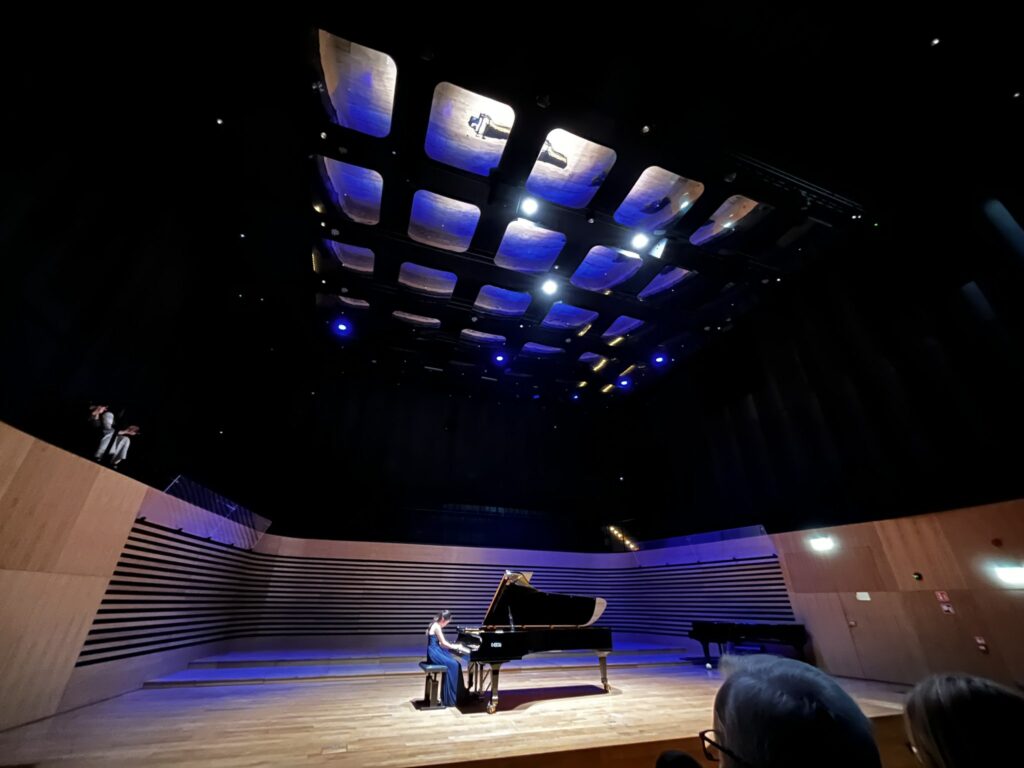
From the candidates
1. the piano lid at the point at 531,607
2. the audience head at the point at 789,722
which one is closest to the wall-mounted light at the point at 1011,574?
the piano lid at the point at 531,607

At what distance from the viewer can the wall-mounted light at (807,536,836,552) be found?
5535 mm

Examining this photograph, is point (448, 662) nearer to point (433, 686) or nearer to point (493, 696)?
point (433, 686)

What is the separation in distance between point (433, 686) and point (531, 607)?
3.97 ft

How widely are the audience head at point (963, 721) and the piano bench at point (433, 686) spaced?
3.72 meters

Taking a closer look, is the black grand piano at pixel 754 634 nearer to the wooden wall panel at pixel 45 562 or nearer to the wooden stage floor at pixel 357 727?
the wooden stage floor at pixel 357 727

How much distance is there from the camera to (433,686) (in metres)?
3.63

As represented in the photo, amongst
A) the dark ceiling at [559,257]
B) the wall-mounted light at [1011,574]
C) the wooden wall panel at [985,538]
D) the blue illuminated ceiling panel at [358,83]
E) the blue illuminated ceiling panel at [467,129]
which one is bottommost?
the wall-mounted light at [1011,574]

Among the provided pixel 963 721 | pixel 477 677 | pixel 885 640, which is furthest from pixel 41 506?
pixel 885 640

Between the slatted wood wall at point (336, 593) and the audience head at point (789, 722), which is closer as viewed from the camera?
the audience head at point (789, 722)

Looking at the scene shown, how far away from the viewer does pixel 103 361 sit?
3883 millimetres

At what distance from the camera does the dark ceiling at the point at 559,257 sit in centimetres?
358

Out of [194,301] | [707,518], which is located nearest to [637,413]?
[707,518]

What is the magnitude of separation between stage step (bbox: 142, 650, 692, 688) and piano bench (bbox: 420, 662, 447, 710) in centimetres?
167

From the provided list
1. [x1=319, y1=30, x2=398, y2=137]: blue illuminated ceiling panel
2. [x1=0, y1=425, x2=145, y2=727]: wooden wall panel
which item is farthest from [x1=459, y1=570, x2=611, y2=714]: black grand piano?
[x1=319, y1=30, x2=398, y2=137]: blue illuminated ceiling panel
